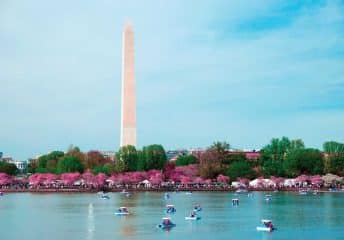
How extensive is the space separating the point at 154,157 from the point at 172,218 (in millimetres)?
46166

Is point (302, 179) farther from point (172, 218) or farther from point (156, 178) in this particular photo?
point (172, 218)

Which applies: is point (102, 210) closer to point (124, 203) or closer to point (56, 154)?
point (124, 203)

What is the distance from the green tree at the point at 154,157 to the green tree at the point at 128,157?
6.00 feet

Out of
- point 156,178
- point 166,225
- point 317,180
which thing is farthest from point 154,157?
point 166,225

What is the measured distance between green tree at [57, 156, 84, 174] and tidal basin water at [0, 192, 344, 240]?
111 ft

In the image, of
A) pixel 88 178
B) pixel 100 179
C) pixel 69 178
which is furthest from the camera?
pixel 88 178

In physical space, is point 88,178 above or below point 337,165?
below

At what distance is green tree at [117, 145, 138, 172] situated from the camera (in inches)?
3622

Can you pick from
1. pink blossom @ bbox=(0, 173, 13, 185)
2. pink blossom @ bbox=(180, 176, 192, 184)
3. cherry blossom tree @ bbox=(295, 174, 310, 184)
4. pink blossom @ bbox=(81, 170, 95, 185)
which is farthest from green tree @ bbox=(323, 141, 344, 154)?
pink blossom @ bbox=(0, 173, 13, 185)

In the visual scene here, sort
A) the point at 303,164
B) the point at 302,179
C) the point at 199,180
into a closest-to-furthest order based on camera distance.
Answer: the point at 302,179, the point at 303,164, the point at 199,180

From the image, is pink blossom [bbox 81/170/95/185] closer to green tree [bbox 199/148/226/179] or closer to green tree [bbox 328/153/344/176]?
green tree [bbox 199/148/226/179]

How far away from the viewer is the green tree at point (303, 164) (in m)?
93.1

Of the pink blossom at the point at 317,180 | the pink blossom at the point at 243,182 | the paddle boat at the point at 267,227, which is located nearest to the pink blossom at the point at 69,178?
the pink blossom at the point at 243,182

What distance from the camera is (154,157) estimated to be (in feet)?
317
